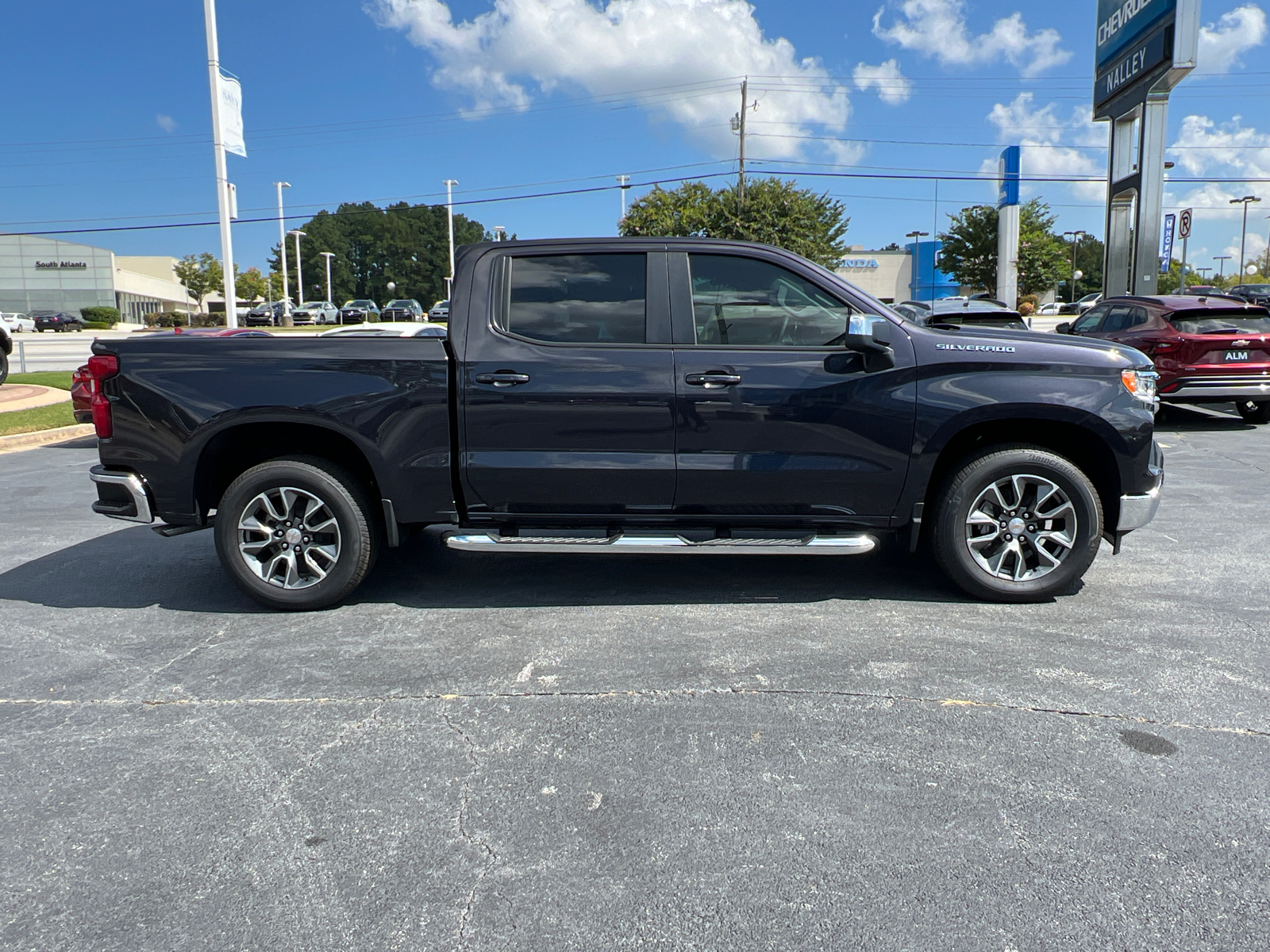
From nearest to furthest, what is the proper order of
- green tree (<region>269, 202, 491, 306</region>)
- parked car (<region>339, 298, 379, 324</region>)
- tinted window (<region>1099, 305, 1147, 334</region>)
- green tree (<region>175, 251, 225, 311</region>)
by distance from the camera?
tinted window (<region>1099, 305, 1147, 334</region>), parked car (<region>339, 298, 379, 324</region>), green tree (<region>175, 251, 225, 311</region>), green tree (<region>269, 202, 491, 306</region>)

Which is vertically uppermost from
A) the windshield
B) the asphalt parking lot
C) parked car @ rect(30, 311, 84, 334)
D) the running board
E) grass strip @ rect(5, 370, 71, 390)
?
parked car @ rect(30, 311, 84, 334)

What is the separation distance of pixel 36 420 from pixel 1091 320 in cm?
1553

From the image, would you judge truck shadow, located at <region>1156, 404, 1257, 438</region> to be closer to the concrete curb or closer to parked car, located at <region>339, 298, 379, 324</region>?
the concrete curb

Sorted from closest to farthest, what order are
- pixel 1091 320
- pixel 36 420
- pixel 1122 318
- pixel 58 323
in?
1. pixel 36 420
2. pixel 1122 318
3. pixel 1091 320
4. pixel 58 323

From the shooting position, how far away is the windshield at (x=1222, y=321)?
12.0 m

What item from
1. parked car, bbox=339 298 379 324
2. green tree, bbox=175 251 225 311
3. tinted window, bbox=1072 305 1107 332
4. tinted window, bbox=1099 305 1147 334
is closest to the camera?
tinted window, bbox=1099 305 1147 334

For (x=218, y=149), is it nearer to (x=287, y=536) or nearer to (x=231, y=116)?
(x=231, y=116)

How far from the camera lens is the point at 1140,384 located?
4.95m

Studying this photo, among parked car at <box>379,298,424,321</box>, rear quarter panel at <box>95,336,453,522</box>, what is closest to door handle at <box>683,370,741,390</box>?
rear quarter panel at <box>95,336,453,522</box>

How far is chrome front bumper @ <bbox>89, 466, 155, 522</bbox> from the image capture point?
5.00 meters

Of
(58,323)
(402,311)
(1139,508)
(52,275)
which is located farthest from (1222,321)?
(52,275)

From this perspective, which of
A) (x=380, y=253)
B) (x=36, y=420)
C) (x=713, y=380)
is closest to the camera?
(x=713, y=380)

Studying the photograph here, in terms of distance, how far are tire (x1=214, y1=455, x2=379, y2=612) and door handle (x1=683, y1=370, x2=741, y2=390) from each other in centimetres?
186

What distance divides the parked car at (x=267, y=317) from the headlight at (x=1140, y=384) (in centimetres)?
5140
